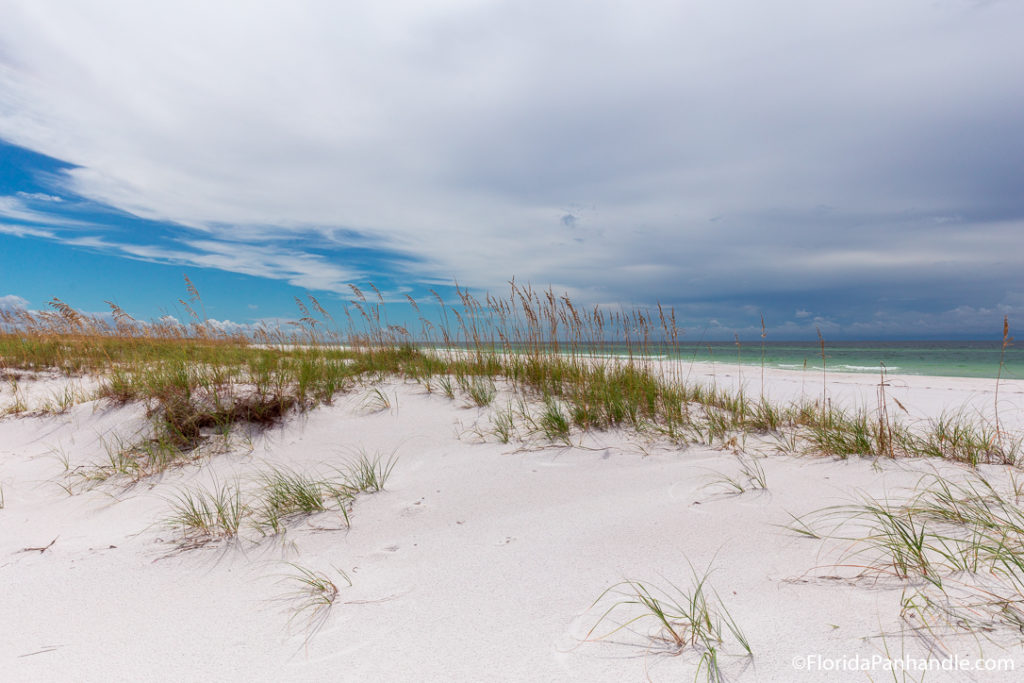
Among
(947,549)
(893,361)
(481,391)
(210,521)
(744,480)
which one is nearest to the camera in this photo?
(947,549)

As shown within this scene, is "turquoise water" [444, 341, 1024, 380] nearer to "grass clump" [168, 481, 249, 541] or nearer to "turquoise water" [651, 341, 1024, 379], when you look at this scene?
"turquoise water" [651, 341, 1024, 379]

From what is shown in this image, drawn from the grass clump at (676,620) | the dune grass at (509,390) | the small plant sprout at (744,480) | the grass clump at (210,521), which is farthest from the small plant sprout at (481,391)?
the grass clump at (676,620)

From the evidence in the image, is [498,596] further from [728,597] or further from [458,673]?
[728,597]

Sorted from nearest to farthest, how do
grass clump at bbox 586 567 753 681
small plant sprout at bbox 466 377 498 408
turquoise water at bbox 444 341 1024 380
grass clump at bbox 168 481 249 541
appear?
grass clump at bbox 586 567 753 681 → grass clump at bbox 168 481 249 541 → small plant sprout at bbox 466 377 498 408 → turquoise water at bbox 444 341 1024 380

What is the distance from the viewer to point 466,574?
183 centimetres

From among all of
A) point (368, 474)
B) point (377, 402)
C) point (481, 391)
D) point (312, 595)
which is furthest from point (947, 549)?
point (377, 402)

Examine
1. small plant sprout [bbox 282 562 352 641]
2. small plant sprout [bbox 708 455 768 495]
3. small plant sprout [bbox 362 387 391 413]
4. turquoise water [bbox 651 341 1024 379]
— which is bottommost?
turquoise water [bbox 651 341 1024 379]

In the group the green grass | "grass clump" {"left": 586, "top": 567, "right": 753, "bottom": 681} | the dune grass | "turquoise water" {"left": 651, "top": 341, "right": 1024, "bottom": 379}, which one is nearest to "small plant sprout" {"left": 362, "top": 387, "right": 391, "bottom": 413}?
the dune grass

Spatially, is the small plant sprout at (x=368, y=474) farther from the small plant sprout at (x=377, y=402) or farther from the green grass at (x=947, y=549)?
the green grass at (x=947, y=549)

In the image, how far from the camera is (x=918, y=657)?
3.77ft

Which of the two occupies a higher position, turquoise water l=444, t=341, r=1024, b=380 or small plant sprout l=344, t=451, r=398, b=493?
small plant sprout l=344, t=451, r=398, b=493

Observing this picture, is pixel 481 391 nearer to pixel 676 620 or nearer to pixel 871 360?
pixel 676 620

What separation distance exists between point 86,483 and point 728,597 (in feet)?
14.2

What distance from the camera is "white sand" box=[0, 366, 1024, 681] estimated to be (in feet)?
4.36
